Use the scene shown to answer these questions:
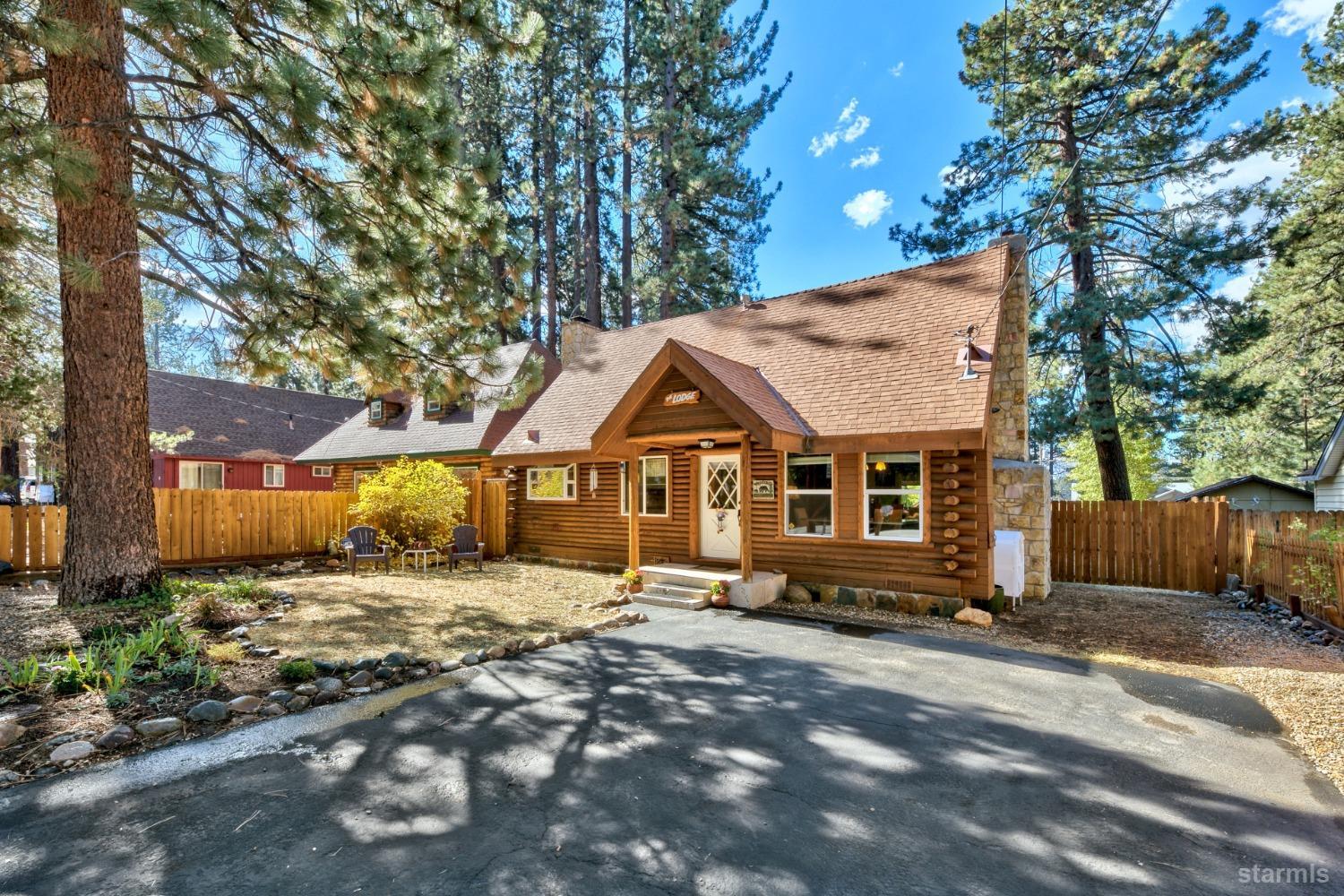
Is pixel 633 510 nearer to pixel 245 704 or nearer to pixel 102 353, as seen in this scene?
pixel 245 704

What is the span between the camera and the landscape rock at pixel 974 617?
7.90m

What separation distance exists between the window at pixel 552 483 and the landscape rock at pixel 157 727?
30.2 feet

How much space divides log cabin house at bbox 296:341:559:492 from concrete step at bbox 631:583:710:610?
6172mm

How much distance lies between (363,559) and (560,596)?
179 inches

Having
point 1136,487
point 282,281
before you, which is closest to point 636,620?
point 282,281

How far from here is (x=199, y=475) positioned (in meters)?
21.2

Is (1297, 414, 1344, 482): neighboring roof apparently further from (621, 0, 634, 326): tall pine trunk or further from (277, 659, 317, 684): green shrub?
(277, 659, 317, 684): green shrub

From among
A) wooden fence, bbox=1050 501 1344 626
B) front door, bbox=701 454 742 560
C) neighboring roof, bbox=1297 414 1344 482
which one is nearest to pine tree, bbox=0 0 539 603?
front door, bbox=701 454 742 560

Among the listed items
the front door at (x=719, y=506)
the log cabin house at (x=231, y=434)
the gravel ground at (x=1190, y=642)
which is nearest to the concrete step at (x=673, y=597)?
the gravel ground at (x=1190, y=642)

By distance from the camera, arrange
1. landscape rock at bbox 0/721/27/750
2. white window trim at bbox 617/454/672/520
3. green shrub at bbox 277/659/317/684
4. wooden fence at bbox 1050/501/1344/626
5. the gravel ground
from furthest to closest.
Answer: white window trim at bbox 617/454/672/520
wooden fence at bbox 1050/501/1344/626
green shrub at bbox 277/659/317/684
the gravel ground
landscape rock at bbox 0/721/27/750

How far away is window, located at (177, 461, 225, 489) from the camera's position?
2075cm

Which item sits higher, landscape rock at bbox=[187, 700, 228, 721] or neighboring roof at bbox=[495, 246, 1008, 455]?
neighboring roof at bbox=[495, 246, 1008, 455]

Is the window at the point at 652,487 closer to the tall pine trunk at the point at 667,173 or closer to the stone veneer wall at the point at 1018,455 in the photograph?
the stone veneer wall at the point at 1018,455

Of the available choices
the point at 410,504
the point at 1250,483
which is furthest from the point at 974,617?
the point at 1250,483
